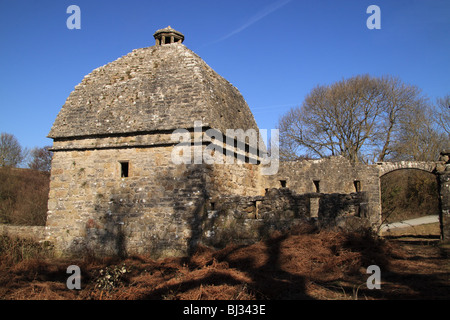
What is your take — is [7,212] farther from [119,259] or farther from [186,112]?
[186,112]

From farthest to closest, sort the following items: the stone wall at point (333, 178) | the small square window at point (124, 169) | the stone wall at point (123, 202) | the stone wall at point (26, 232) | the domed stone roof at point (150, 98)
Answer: the stone wall at point (333, 178) → the stone wall at point (26, 232) → the small square window at point (124, 169) → the domed stone roof at point (150, 98) → the stone wall at point (123, 202)

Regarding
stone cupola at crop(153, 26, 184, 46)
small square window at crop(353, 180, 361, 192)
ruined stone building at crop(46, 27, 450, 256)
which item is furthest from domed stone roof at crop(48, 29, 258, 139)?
small square window at crop(353, 180, 361, 192)

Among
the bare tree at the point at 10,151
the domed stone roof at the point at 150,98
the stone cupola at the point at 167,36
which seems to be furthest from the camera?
the bare tree at the point at 10,151

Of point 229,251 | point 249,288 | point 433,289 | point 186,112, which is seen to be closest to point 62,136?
point 186,112

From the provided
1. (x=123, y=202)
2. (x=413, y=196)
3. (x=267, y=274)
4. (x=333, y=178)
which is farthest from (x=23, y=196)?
(x=413, y=196)

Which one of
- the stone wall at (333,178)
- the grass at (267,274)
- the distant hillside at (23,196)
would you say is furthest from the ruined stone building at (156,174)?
the distant hillside at (23,196)

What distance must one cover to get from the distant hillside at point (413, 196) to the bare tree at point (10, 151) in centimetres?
3584

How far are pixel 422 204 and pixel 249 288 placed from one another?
2160 cm

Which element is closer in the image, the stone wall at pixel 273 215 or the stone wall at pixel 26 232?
the stone wall at pixel 273 215

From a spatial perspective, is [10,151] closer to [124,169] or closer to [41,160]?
[41,160]

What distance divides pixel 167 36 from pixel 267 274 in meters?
10.7

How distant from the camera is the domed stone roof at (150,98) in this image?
1166cm

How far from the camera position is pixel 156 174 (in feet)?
37.5

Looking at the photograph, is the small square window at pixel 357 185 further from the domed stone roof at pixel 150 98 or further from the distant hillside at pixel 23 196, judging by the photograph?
the distant hillside at pixel 23 196
